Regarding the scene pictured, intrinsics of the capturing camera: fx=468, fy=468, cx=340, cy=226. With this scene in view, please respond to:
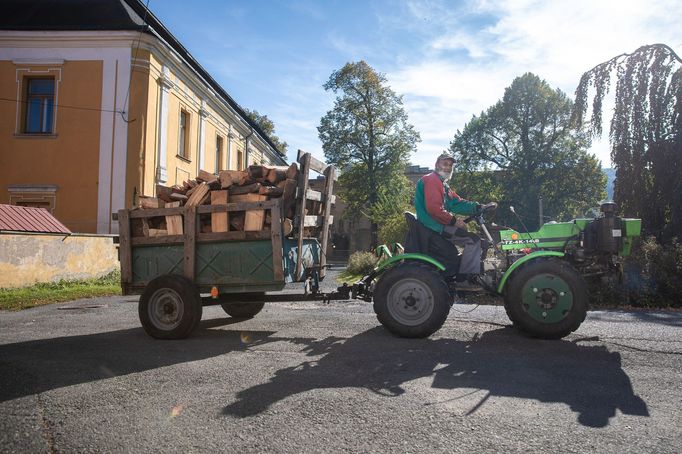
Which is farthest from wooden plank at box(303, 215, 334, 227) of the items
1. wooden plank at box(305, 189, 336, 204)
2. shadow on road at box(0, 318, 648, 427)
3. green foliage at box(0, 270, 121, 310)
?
green foliage at box(0, 270, 121, 310)

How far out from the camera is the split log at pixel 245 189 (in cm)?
554

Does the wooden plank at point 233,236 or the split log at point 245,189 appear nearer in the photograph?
the wooden plank at point 233,236

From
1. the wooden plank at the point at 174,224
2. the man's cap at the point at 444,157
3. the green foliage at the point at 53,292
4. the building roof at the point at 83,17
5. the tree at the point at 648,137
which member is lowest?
the green foliage at the point at 53,292

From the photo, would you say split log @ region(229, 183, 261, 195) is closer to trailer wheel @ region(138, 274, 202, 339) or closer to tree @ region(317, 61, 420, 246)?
trailer wheel @ region(138, 274, 202, 339)

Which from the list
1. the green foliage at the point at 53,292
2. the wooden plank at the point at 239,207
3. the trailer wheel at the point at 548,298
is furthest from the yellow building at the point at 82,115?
the trailer wheel at the point at 548,298

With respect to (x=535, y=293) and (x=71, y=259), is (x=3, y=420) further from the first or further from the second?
(x=71, y=259)

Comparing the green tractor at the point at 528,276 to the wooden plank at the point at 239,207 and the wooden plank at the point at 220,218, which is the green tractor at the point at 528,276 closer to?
the wooden plank at the point at 239,207

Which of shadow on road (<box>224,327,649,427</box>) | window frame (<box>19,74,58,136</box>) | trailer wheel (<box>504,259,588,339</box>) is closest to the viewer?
shadow on road (<box>224,327,649,427</box>)

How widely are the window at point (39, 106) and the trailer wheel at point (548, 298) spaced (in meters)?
18.7

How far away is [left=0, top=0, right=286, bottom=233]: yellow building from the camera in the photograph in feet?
56.4

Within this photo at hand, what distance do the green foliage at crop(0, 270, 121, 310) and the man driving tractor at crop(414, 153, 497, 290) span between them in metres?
8.25

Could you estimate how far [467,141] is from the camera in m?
42.8

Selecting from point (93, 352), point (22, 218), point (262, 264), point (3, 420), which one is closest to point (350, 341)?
point (262, 264)

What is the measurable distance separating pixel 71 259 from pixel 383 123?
27389 millimetres
